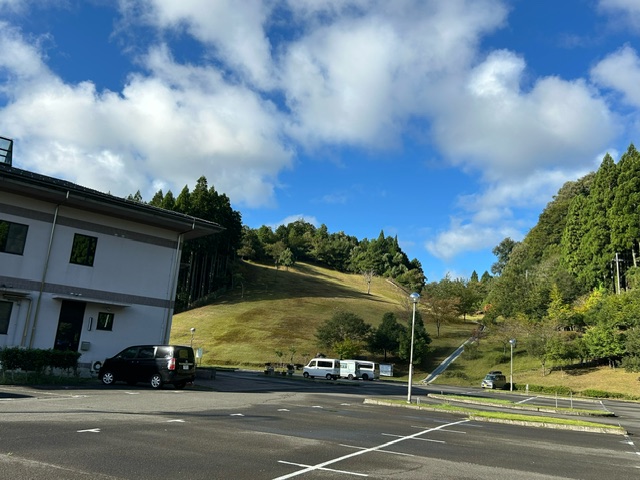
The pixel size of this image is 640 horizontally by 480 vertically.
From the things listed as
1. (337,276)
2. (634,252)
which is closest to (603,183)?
(634,252)

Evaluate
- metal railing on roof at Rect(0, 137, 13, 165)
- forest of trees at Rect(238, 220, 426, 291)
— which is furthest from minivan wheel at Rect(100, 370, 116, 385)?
forest of trees at Rect(238, 220, 426, 291)

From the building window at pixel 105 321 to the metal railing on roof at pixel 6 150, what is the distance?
981 cm

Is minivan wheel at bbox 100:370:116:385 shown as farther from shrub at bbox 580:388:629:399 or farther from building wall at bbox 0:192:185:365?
shrub at bbox 580:388:629:399

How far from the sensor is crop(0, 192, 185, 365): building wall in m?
20.3

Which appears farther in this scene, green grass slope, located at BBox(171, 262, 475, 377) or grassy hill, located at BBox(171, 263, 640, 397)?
green grass slope, located at BBox(171, 262, 475, 377)

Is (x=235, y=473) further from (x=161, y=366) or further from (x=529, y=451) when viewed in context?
(x=161, y=366)

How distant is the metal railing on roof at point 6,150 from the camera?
24.3 meters

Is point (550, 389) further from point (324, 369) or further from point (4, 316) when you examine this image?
point (4, 316)

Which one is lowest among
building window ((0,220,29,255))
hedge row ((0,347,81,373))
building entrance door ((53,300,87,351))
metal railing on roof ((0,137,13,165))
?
hedge row ((0,347,81,373))

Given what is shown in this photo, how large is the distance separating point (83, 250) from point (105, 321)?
11.9 feet

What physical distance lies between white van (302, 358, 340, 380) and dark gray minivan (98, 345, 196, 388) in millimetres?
26376

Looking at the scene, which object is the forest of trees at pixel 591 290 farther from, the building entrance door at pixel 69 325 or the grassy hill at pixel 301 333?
the building entrance door at pixel 69 325

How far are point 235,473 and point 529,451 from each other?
6749 millimetres

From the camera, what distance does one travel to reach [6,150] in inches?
960
